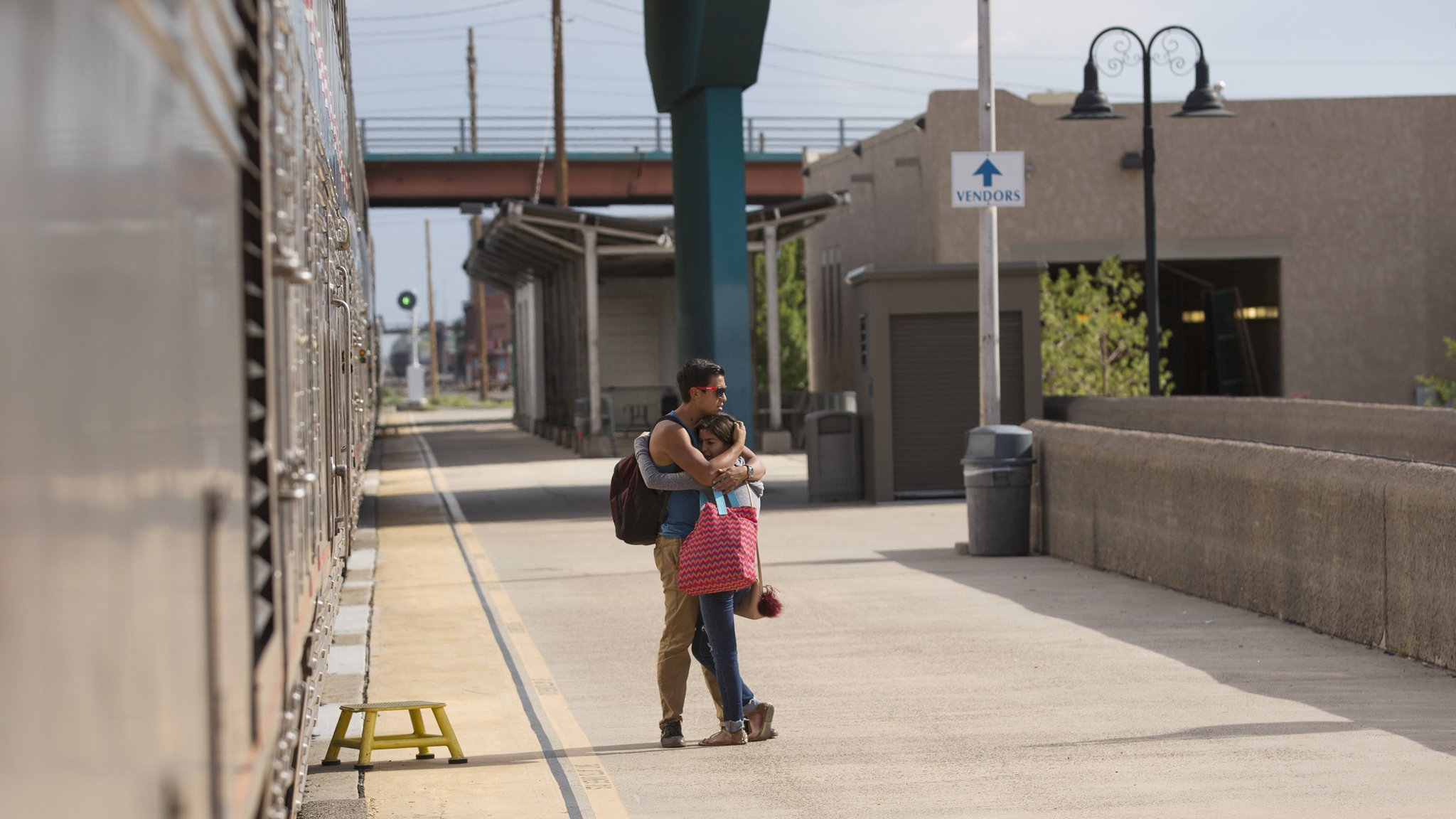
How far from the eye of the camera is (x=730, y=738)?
291 inches

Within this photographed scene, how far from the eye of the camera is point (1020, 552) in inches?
563

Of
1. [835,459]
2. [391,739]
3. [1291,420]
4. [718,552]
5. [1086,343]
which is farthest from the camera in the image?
[1086,343]

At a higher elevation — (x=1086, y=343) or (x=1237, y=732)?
(x=1086, y=343)

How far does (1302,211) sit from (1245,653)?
2500 cm

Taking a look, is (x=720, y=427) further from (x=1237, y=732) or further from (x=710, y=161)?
(x=710, y=161)

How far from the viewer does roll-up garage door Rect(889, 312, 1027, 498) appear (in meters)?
19.5

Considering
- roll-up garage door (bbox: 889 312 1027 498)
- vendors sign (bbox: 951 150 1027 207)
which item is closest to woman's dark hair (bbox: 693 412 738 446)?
vendors sign (bbox: 951 150 1027 207)

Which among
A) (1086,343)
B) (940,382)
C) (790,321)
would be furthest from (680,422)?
(790,321)

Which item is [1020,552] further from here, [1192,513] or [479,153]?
[479,153]

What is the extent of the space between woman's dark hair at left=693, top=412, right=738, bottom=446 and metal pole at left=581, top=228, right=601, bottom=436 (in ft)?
79.0

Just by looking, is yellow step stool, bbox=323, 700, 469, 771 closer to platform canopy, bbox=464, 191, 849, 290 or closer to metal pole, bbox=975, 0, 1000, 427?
metal pole, bbox=975, 0, 1000, 427

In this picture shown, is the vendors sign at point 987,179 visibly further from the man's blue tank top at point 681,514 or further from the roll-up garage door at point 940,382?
the man's blue tank top at point 681,514

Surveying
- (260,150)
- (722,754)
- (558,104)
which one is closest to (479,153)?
(558,104)

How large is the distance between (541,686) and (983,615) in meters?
3.23
